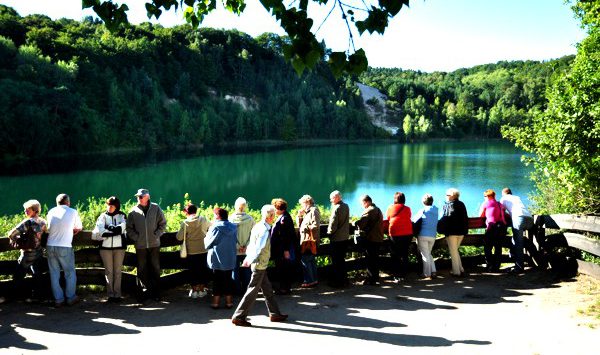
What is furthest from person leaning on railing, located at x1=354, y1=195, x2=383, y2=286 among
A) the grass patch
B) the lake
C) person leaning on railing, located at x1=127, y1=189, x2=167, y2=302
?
the lake

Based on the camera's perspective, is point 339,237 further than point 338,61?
Yes

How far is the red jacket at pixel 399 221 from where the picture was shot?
8.19 m

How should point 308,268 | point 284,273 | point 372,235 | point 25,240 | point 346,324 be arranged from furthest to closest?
point 372,235, point 308,268, point 284,273, point 25,240, point 346,324

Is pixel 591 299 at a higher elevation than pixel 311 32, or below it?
below

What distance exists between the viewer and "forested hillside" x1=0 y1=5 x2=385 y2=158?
185ft

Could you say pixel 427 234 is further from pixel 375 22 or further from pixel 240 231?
pixel 375 22

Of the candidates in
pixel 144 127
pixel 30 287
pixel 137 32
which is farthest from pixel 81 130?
pixel 137 32

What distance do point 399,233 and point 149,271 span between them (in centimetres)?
406

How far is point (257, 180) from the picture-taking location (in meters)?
47.6

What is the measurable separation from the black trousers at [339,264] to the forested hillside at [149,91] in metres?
51.8

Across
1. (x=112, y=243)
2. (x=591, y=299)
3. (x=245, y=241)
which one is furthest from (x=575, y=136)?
(x=112, y=243)

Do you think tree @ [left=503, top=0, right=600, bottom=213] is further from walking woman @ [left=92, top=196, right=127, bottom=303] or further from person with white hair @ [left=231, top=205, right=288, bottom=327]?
walking woman @ [left=92, top=196, right=127, bottom=303]

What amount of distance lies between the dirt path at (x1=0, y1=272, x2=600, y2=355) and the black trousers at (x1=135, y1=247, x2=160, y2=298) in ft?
0.97

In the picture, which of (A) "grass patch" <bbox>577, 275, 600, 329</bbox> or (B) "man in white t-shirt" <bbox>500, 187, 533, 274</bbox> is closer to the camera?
(A) "grass patch" <bbox>577, 275, 600, 329</bbox>
